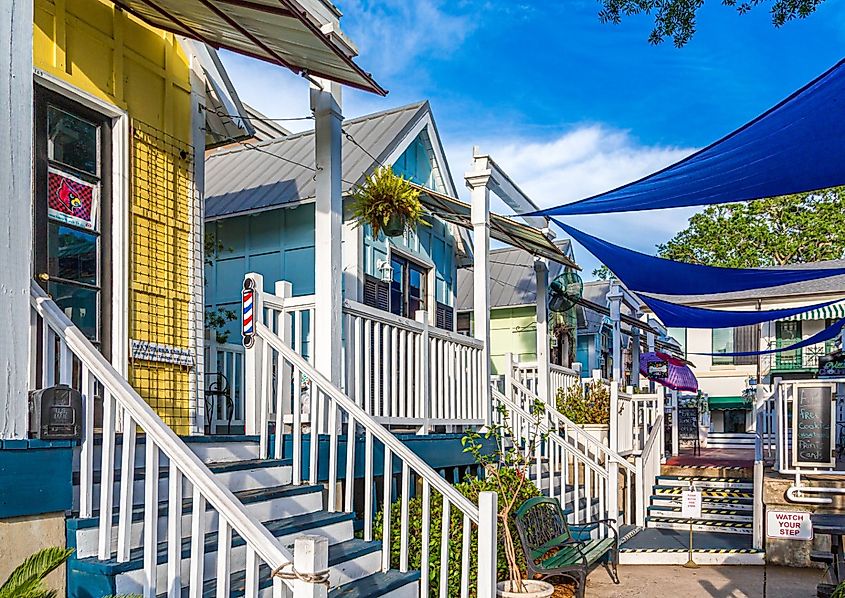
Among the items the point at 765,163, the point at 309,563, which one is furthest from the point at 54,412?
the point at 765,163

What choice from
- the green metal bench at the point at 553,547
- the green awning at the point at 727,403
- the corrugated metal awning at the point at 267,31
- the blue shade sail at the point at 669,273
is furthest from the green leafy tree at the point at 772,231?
the corrugated metal awning at the point at 267,31

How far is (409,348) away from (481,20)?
18.3ft

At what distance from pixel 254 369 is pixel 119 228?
1.46 metres

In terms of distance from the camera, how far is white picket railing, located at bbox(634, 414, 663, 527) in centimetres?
1088

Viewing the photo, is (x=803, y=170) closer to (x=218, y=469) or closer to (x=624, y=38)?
(x=218, y=469)

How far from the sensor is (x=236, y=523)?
3490 millimetres

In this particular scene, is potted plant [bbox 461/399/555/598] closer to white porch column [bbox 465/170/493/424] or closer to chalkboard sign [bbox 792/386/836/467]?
white porch column [bbox 465/170/493/424]

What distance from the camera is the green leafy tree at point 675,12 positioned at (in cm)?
605

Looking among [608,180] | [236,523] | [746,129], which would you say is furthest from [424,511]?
[608,180]

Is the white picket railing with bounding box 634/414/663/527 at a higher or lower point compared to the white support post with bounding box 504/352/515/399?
lower

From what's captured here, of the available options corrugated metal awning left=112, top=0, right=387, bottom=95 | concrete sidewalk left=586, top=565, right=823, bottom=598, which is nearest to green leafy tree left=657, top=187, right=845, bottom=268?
concrete sidewalk left=586, top=565, right=823, bottom=598

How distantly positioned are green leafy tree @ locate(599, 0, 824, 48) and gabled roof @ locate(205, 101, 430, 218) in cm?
420

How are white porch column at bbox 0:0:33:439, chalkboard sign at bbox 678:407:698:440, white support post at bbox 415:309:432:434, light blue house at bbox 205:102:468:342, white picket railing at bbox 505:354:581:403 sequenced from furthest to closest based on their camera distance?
chalkboard sign at bbox 678:407:698:440 → white picket railing at bbox 505:354:581:403 → light blue house at bbox 205:102:468:342 → white support post at bbox 415:309:432:434 → white porch column at bbox 0:0:33:439

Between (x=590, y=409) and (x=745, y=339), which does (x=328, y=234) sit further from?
(x=745, y=339)
